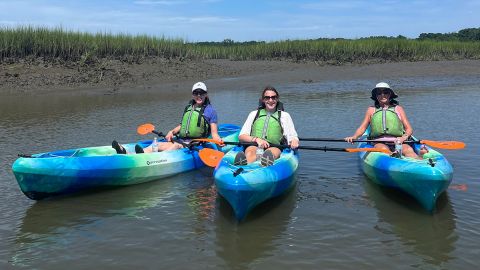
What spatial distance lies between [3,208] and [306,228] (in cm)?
387

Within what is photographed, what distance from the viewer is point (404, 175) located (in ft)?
19.5

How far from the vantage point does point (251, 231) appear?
5355 millimetres

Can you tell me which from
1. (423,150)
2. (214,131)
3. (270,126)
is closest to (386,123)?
(423,150)

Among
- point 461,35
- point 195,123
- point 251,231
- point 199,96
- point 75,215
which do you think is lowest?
point 75,215

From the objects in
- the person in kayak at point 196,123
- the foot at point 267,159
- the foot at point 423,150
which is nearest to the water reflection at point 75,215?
the person in kayak at point 196,123

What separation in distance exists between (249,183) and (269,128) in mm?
1924

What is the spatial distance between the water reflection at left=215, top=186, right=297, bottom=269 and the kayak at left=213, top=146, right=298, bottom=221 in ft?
0.48

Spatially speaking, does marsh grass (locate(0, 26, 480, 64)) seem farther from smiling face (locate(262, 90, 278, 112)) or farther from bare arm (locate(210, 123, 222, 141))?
smiling face (locate(262, 90, 278, 112))

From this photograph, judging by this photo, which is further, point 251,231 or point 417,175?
point 417,175

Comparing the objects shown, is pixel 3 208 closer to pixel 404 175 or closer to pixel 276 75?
pixel 404 175

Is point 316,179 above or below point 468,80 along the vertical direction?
below

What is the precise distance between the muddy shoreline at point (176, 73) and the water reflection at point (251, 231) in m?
14.3

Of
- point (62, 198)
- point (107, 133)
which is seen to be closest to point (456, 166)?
point (62, 198)

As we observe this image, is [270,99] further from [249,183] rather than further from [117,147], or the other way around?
[117,147]
